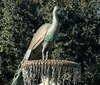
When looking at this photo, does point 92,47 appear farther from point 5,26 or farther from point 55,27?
point 55,27

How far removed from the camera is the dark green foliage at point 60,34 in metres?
27.2

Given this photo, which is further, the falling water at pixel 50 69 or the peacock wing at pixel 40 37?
the peacock wing at pixel 40 37

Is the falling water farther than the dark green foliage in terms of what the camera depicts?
No

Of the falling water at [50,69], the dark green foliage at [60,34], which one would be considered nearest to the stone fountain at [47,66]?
the falling water at [50,69]

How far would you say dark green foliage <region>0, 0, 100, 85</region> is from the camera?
27.2m

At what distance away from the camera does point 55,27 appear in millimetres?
17750

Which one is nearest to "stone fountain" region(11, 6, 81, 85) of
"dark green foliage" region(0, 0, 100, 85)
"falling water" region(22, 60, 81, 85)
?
"falling water" region(22, 60, 81, 85)

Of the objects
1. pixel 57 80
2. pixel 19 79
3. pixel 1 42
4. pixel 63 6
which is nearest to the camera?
pixel 57 80

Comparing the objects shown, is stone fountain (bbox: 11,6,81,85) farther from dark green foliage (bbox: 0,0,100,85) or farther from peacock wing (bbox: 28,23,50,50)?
dark green foliage (bbox: 0,0,100,85)

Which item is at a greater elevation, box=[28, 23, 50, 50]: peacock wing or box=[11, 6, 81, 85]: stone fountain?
box=[28, 23, 50, 50]: peacock wing

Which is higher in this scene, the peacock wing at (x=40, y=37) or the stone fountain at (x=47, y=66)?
the peacock wing at (x=40, y=37)

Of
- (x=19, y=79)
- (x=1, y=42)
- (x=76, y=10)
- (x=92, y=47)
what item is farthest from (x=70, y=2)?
(x=19, y=79)

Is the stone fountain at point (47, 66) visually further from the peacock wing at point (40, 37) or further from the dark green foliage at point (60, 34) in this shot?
the dark green foliage at point (60, 34)

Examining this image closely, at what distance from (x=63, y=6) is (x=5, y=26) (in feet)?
12.2
